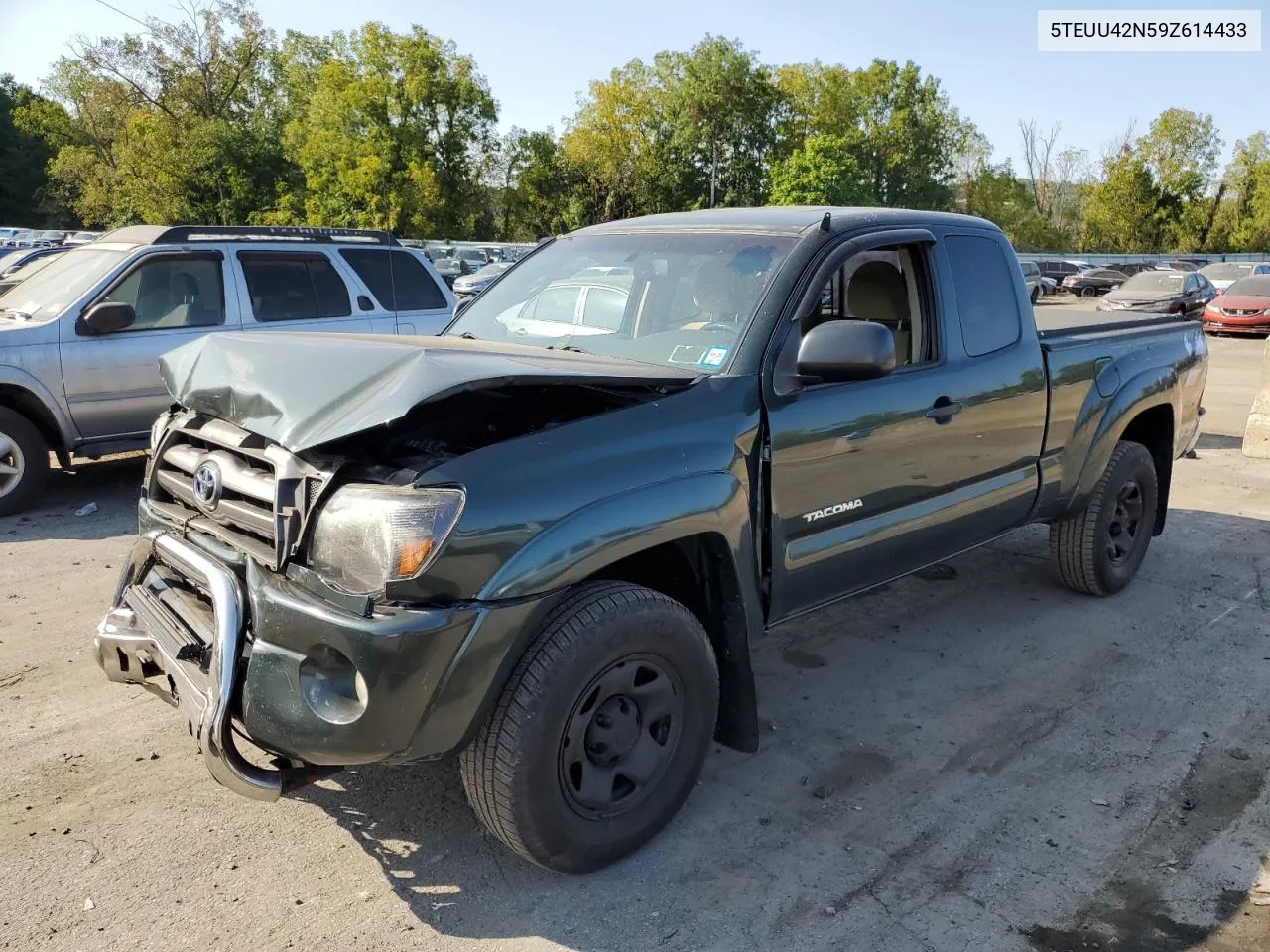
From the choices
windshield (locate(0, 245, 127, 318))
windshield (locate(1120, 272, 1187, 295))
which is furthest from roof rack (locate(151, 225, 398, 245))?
windshield (locate(1120, 272, 1187, 295))

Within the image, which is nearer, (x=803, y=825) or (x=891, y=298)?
(x=803, y=825)

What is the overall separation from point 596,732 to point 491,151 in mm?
52574

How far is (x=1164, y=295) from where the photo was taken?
75.1 ft

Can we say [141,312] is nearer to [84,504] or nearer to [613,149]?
[84,504]

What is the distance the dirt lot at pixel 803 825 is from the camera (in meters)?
2.76

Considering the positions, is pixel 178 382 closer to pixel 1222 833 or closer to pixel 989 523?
pixel 989 523

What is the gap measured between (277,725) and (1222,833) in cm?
301

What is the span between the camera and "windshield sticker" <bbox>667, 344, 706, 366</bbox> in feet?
11.2

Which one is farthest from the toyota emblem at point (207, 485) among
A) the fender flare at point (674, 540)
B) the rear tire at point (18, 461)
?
the rear tire at point (18, 461)

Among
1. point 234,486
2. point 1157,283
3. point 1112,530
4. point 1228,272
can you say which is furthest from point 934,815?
point 1228,272

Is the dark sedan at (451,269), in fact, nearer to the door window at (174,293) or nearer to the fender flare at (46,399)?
the door window at (174,293)

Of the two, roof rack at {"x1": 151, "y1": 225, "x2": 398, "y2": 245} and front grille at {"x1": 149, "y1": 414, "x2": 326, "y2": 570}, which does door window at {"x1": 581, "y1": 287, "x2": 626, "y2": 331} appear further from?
roof rack at {"x1": 151, "y1": 225, "x2": 398, "y2": 245}

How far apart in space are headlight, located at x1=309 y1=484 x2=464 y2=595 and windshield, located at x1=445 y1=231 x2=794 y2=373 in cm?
119

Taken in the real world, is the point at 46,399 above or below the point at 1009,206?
below
